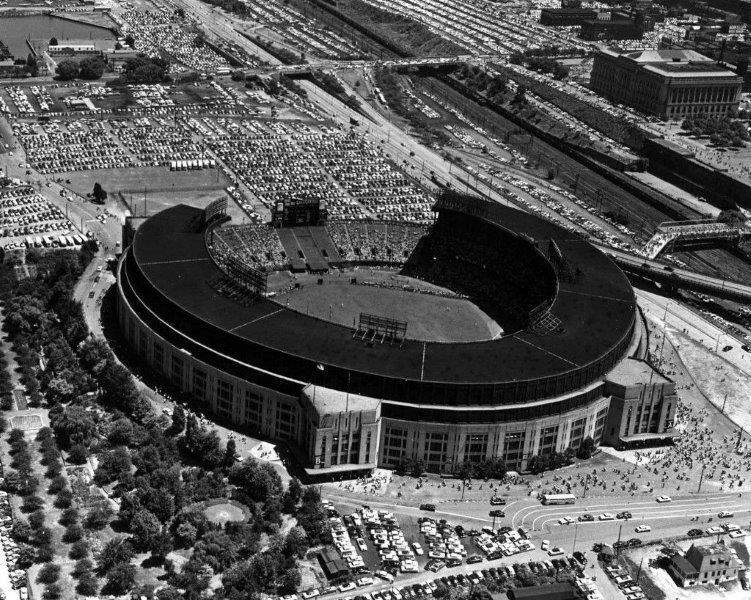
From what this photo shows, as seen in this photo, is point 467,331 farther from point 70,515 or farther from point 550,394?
point 70,515

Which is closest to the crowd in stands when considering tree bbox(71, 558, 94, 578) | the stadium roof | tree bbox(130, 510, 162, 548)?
A: the stadium roof

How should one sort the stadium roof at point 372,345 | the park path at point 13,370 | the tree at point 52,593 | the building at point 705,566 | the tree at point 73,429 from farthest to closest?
the park path at point 13,370
the stadium roof at point 372,345
the tree at point 73,429
the building at point 705,566
the tree at point 52,593

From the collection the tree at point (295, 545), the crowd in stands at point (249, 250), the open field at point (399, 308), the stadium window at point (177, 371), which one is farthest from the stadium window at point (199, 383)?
the crowd in stands at point (249, 250)

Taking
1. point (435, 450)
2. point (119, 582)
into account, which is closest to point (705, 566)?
point (435, 450)

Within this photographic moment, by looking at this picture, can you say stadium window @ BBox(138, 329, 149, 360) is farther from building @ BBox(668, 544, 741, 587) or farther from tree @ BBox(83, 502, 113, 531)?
building @ BBox(668, 544, 741, 587)

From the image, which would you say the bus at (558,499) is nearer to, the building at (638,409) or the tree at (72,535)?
the building at (638,409)
